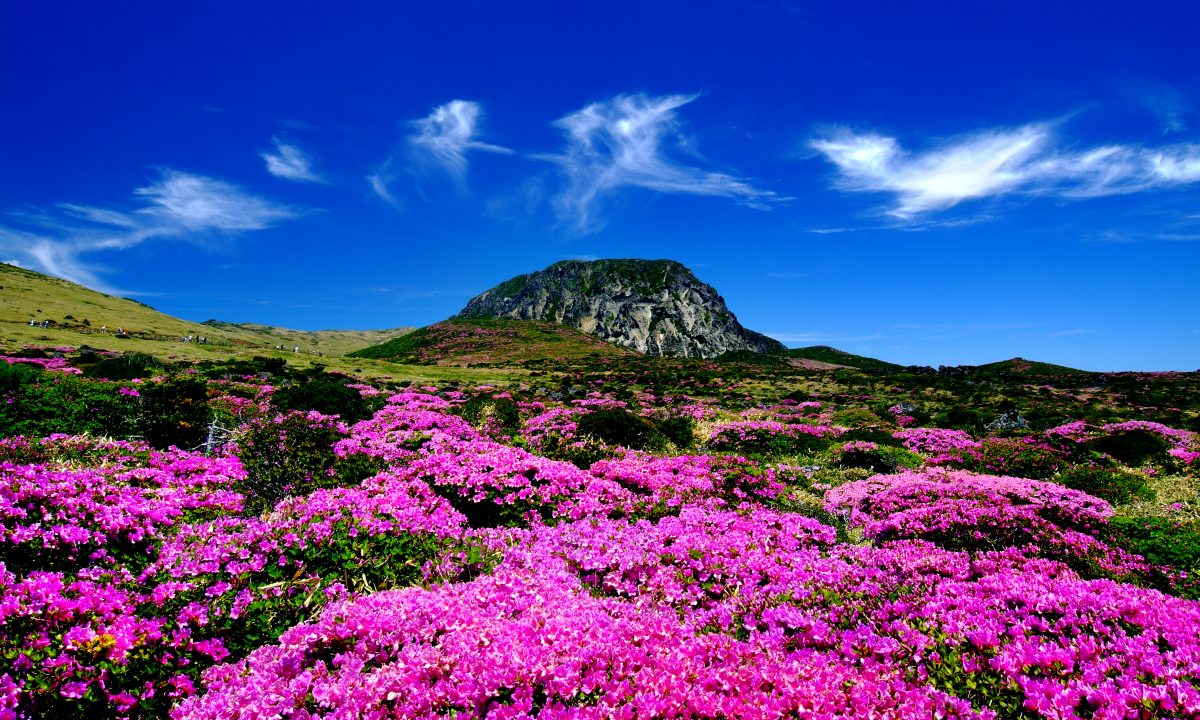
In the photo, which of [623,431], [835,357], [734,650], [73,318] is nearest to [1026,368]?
[835,357]

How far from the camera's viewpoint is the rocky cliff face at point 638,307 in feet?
401

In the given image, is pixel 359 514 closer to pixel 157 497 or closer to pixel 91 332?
pixel 157 497

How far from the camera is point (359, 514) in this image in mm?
6852

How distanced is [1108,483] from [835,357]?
11635 cm

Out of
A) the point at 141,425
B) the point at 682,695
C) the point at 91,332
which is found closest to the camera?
the point at 682,695

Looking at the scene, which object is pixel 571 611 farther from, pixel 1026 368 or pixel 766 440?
pixel 1026 368

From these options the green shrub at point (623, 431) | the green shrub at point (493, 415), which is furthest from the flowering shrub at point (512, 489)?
the green shrub at point (493, 415)

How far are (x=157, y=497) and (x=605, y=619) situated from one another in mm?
6546

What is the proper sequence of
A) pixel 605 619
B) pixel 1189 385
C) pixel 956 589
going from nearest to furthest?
pixel 605 619 < pixel 956 589 < pixel 1189 385

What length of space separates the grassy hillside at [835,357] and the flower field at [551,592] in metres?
103

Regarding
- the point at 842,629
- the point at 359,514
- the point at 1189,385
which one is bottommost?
the point at 842,629

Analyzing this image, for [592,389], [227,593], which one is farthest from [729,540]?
[592,389]

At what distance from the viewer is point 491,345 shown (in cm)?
9206

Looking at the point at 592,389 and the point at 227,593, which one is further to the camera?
the point at 592,389
